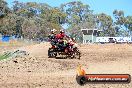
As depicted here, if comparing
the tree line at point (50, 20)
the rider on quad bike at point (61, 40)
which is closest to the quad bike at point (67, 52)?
the rider on quad bike at point (61, 40)

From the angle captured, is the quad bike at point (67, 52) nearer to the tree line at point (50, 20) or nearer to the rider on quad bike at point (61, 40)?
the rider on quad bike at point (61, 40)

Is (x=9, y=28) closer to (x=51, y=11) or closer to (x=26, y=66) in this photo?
(x=51, y=11)

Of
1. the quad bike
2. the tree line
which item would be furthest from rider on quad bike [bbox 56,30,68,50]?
the tree line

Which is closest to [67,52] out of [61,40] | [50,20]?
[61,40]

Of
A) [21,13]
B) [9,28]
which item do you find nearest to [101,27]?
[21,13]

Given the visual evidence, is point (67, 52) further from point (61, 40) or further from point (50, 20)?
point (50, 20)

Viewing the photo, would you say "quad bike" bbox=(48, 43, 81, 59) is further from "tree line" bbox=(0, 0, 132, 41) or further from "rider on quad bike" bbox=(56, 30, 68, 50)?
"tree line" bbox=(0, 0, 132, 41)

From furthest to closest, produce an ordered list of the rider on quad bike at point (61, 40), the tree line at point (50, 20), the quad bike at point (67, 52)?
the tree line at point (50, 20) < the quad bike at point (67, 52) < the rider on quad bike at point (61, 40)

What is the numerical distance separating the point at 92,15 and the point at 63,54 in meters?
108

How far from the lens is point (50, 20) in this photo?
381ft

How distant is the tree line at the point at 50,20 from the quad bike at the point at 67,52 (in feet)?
238

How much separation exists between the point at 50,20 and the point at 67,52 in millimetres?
92632

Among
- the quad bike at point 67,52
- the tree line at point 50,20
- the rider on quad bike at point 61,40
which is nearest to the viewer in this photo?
the rider on quad bike at point 61,40

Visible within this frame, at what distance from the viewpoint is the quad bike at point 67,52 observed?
23766 mm
